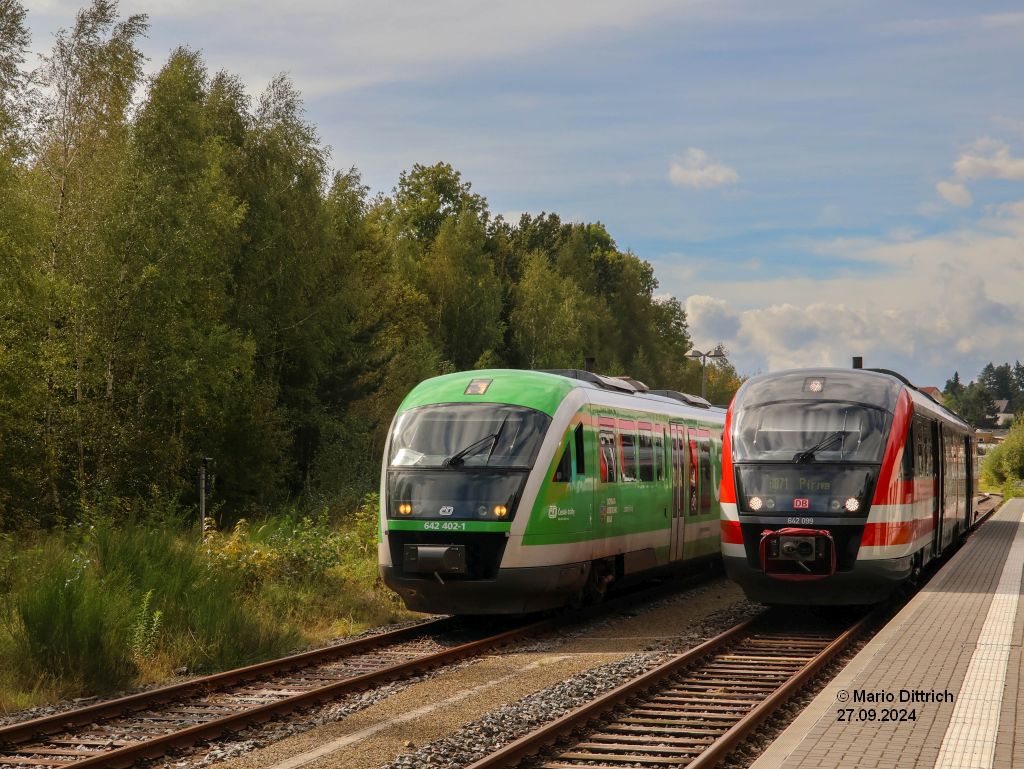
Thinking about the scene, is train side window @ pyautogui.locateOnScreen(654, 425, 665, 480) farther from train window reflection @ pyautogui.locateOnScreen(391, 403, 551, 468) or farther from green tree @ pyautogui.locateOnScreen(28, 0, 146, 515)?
green tree @ pyautogui.locateOnScreen(28, 0, 146, 515)

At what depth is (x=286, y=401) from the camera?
4247 cm

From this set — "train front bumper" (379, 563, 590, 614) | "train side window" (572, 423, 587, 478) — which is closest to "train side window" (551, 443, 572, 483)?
"train side window" (572, 423, 587, 478)

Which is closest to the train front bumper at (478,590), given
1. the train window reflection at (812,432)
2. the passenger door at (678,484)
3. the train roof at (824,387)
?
the train window reflection at (812,432)

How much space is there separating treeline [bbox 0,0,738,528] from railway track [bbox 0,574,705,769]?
1196 centimetres

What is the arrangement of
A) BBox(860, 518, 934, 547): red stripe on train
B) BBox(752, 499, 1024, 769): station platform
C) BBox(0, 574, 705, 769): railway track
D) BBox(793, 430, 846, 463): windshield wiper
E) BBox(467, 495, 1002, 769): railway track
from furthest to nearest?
BBox(793, 430, 846, 463): windshield wiper < BBox(860, 518, 934, 547): red stripe on train < BBox(0, 574, 705, 769): railway track < BBox(467, 495, 1002, 769): railway track < BBox(752, 499, 1024, 769): station platform

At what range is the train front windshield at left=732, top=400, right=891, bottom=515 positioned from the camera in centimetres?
1521

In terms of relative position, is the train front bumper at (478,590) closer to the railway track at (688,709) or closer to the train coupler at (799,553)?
the railway track at (688,709)

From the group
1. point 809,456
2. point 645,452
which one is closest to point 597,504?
point 645,452

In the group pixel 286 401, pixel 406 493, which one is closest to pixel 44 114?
pixel 286 401

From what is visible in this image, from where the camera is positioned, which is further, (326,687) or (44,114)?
(44,114)

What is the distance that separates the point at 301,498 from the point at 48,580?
2704 cm

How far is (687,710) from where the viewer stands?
1067 cm

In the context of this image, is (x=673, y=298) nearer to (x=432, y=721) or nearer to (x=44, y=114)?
(x=44, y=114)

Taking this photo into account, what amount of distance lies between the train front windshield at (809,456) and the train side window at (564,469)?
7.29 feet
